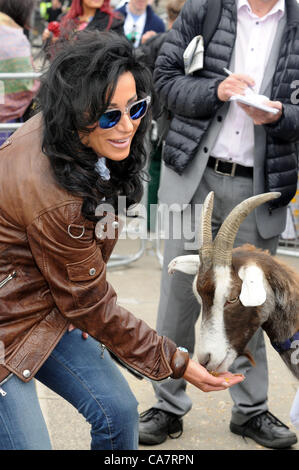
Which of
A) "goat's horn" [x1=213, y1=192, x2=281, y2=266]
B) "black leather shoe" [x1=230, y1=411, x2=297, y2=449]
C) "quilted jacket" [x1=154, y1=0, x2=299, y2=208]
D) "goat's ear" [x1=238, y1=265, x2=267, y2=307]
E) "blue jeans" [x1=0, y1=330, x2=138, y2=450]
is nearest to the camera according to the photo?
"blue jeans" [x1=0, y1=330, x2=138, y2=450]

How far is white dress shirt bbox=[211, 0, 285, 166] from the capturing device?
3.53m

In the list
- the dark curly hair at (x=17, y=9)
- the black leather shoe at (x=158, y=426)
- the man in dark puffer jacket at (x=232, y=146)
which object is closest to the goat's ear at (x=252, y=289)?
the man in dark puffer jacket at (x=232, y=146)

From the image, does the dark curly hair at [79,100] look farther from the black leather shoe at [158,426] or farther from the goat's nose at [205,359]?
the black leather shoe at [158,426]

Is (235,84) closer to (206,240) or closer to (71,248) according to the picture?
(206,240)

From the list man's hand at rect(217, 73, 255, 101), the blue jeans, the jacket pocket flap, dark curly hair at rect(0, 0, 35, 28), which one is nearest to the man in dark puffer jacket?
man's hand at rect(217, 73, 255, 101)

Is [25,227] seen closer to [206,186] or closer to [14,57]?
[206,186]

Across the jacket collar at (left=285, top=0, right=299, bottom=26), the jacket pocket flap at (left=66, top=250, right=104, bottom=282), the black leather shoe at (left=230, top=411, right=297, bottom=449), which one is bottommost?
the black leather shoe at (left=230, top=411, right=297, bottom=449)

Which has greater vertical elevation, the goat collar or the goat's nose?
the goat collar

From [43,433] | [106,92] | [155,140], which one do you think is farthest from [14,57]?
[43,433]

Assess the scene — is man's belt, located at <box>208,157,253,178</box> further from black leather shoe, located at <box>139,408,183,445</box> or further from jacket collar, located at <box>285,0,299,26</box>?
black leather shoe, located at <box>139,408,183,445</box>

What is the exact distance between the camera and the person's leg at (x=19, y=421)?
231 cm

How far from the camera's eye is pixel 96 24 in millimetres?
5832

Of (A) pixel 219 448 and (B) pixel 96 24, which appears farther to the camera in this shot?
(B) pixel 96 24

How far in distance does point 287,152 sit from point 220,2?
Answer: 88cm
